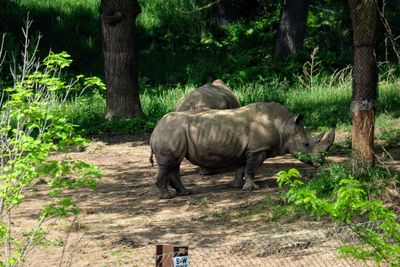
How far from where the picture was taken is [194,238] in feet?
34.7

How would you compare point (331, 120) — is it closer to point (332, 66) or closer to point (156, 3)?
point (332, 66)

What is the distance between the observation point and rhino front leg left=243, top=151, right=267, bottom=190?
1277 cm

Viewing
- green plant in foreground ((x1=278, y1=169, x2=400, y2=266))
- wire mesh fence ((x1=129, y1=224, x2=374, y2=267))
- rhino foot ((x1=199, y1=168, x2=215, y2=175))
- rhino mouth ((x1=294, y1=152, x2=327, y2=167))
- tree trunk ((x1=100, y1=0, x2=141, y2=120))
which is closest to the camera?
green plant in foreground ((x1=278, y1=169, x2=400, y2=266))

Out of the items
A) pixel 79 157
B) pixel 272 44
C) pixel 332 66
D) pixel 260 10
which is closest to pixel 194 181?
pixel 79 157

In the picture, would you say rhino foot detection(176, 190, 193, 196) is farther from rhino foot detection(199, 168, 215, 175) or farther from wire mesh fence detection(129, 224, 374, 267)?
wire mesh fence detection(129, 224, 374, 267)

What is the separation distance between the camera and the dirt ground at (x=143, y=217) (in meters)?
10.2

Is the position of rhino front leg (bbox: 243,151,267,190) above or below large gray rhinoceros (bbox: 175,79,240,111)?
below

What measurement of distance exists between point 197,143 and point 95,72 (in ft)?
36.2

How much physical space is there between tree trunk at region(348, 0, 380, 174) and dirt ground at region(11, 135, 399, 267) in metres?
1.29

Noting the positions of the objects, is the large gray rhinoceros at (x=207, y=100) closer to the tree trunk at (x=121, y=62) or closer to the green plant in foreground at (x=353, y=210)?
the tree trunk at (x=121, y=62)

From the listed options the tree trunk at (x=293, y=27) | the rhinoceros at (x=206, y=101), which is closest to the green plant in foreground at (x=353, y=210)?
the rhinoceros at (x=206, y=101)

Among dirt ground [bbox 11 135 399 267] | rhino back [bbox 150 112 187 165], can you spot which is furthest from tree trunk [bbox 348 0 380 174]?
rhino back [bbox 150 112 187 165]

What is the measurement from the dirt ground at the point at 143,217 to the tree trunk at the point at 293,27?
843 cm

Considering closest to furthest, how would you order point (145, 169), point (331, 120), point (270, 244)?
1. point (270, 244)
2. point (145, 169)
3. point (331, 120)
